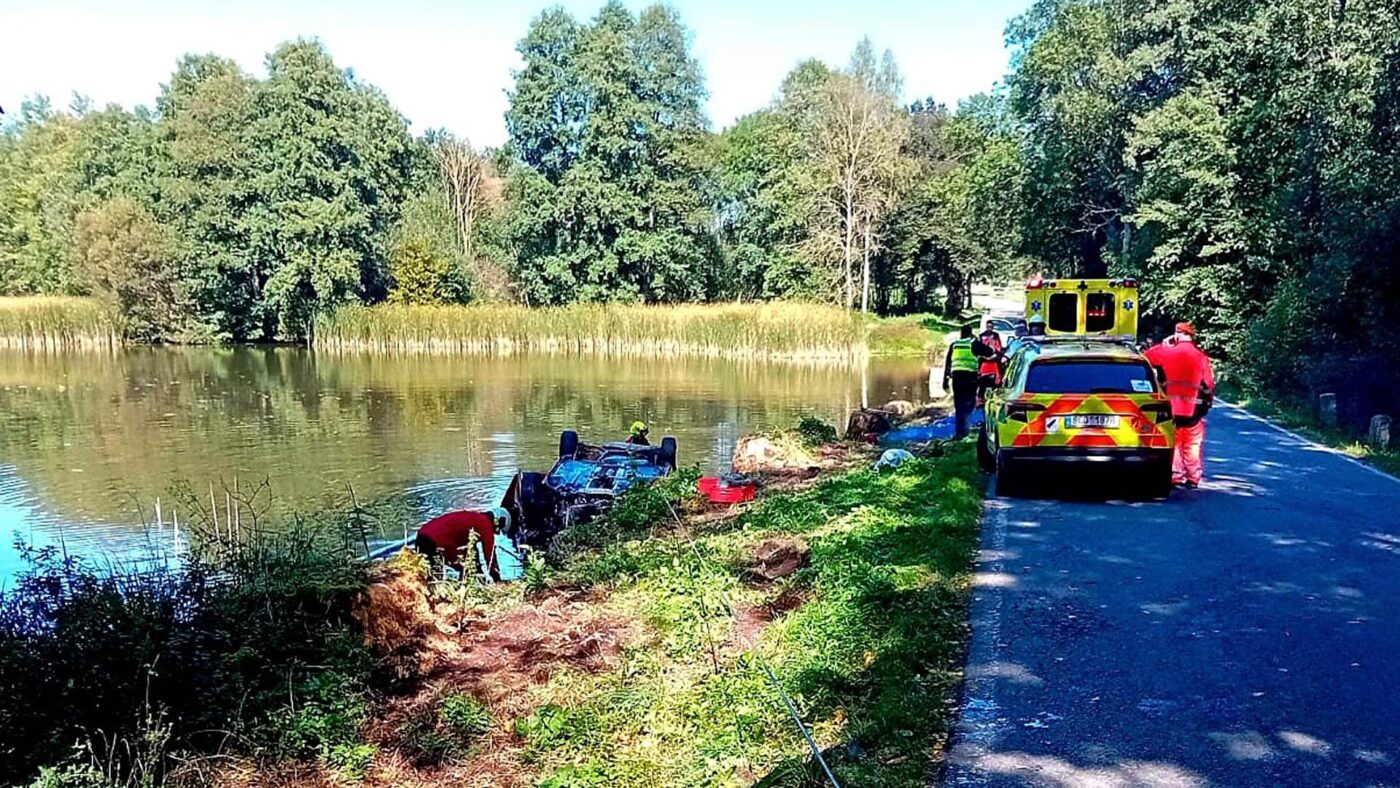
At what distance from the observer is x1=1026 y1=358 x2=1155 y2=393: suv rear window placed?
11.5 meters

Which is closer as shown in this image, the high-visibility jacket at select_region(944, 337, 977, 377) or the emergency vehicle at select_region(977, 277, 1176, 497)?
the emergency vehicle at select_region(977, 277, 1176, 497)

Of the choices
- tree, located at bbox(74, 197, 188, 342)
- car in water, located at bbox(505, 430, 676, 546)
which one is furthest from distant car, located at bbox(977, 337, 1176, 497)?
tree, located at bbox(74, 197, 188, 342)

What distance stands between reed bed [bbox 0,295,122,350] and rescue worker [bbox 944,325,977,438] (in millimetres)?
53023

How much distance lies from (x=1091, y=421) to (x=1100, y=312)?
479 inches

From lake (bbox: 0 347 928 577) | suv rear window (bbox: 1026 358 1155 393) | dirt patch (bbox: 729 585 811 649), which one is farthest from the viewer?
lake (bbox: 0 347 928 577)

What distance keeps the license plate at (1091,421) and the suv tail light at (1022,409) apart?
0.33 meters

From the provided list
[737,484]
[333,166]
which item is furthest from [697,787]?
[333,166]

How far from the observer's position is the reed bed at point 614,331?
47.2m

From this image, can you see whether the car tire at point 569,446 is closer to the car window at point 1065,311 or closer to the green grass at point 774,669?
the green grass at point 774,669

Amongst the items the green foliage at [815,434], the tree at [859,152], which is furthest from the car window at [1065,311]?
the tree at [859,152]

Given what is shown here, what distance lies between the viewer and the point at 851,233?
197 feet

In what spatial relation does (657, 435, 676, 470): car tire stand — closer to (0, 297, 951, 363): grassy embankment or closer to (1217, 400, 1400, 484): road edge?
(1217, 400, 1400, 484): road edge

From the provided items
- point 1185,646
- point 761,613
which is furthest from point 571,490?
point 1185,646

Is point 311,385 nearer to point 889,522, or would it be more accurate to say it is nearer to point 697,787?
point 889,522
